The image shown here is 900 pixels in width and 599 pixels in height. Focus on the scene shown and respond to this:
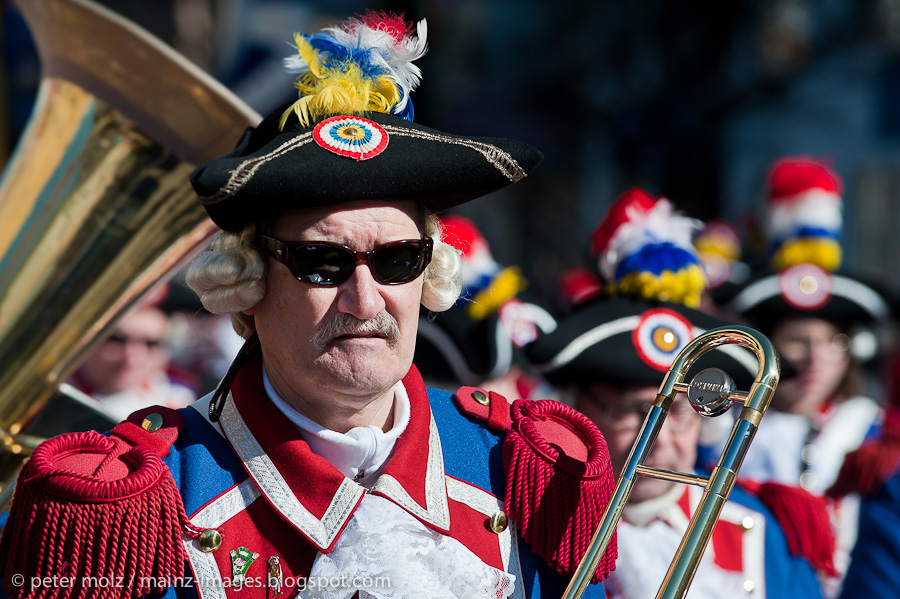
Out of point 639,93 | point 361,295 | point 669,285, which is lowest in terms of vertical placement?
point 361,295

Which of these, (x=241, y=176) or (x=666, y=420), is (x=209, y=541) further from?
(x=666, y=420)

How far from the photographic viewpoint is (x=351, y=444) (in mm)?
2016

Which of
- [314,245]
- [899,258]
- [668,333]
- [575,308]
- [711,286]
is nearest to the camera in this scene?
[314,245]

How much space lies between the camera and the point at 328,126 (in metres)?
2.00

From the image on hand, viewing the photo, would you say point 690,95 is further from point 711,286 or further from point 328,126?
point 328,126

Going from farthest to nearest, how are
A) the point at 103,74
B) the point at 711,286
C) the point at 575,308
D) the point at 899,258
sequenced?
the point at 899,258
the point at 711,286
the point at 575,308
the point at 103,74

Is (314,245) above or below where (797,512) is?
below

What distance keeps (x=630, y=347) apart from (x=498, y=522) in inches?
40.2

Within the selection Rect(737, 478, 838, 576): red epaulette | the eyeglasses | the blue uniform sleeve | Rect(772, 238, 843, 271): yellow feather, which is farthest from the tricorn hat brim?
Rect(772, 238, 843, 271): yellow feather

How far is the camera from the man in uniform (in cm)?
183

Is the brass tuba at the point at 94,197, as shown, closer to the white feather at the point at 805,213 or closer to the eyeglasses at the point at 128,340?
the eyeglasses at the point at 128,340

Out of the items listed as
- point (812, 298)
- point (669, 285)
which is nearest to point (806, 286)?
point (812, 298)

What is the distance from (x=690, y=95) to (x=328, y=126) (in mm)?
13211

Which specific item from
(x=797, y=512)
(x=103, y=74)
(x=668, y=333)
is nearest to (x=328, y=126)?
(x=103, y=74)
